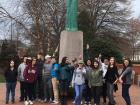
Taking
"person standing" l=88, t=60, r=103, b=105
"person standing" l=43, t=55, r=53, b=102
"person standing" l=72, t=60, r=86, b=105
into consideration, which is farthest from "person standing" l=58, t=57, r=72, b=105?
"person standing" l=43, t=55, r=53, b=102

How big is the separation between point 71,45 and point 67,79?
4.50 metres

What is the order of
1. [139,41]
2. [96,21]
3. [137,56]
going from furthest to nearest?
[137,56]
[139,41]
[96,21]

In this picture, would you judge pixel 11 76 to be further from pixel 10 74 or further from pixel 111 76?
pixel 111 76

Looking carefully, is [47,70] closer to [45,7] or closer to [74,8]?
[74,8]

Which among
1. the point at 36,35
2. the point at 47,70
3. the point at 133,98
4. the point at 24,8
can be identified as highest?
the point at 24,8

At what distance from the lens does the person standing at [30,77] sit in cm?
1627

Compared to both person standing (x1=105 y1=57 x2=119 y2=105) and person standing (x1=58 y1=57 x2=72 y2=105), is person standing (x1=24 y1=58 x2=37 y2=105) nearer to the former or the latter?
person standing (x1=58 y1=57 x2=72 y2=105)

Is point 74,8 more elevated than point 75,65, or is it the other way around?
point 74,8

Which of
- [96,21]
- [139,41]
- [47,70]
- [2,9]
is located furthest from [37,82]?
[139,41]

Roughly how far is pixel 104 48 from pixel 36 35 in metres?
8.57

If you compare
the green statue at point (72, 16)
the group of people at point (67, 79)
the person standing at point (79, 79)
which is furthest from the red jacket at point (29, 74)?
the green statue at point (72, 16)

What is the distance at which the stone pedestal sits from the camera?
774 inches

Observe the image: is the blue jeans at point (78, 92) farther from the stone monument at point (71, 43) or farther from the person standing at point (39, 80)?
the stone monument at point (71, 43)

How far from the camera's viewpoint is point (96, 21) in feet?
167
